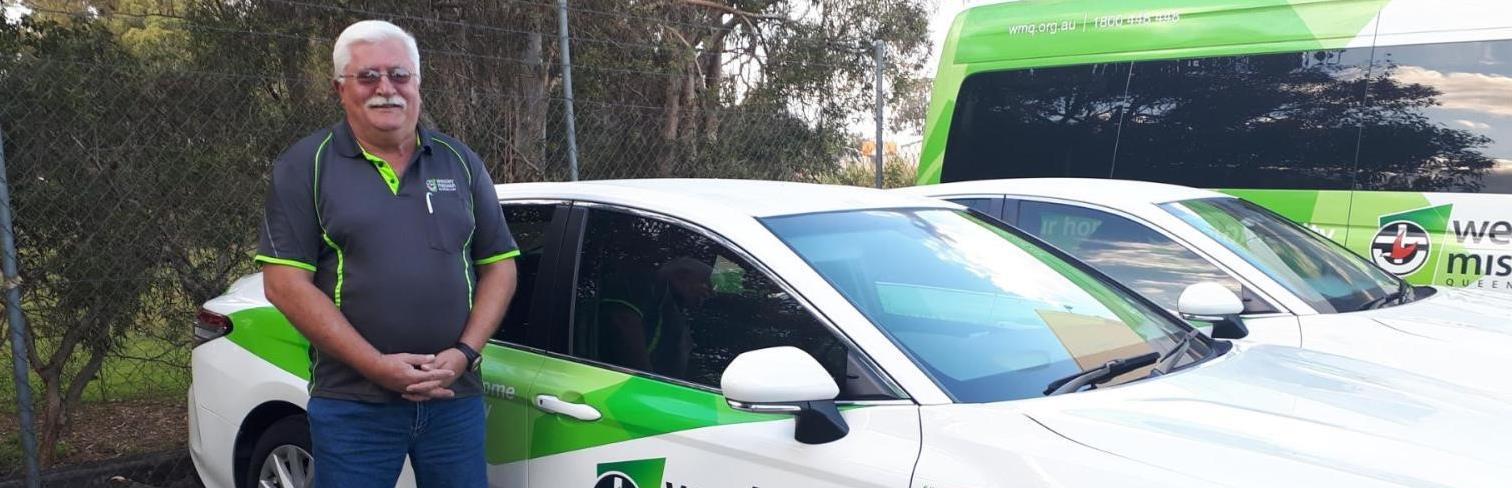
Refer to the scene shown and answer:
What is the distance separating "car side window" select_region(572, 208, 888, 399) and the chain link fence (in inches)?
112

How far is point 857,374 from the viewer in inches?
100

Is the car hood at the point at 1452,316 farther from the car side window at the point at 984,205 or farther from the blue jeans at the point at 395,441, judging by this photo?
the blue jeans at the point at 395,441

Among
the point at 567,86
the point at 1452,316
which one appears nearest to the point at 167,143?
the point at 567,86

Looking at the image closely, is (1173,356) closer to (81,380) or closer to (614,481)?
(614,481)

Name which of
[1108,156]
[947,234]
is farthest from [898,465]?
[1108,156]

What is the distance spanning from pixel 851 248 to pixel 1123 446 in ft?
3.17

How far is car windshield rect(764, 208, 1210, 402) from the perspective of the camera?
8.65 feet

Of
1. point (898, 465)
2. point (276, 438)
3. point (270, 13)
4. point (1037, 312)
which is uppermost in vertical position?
point (270, 13)

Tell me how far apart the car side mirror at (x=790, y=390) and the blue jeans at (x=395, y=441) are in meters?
0.86

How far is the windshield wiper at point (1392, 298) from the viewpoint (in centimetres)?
447

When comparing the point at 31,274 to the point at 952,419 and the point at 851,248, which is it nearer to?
the point at 851,248

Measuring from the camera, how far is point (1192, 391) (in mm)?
2617

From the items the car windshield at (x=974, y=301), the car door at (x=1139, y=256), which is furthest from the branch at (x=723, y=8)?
the car windshield at (x=974, y=301)

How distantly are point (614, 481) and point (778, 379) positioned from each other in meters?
0.71
